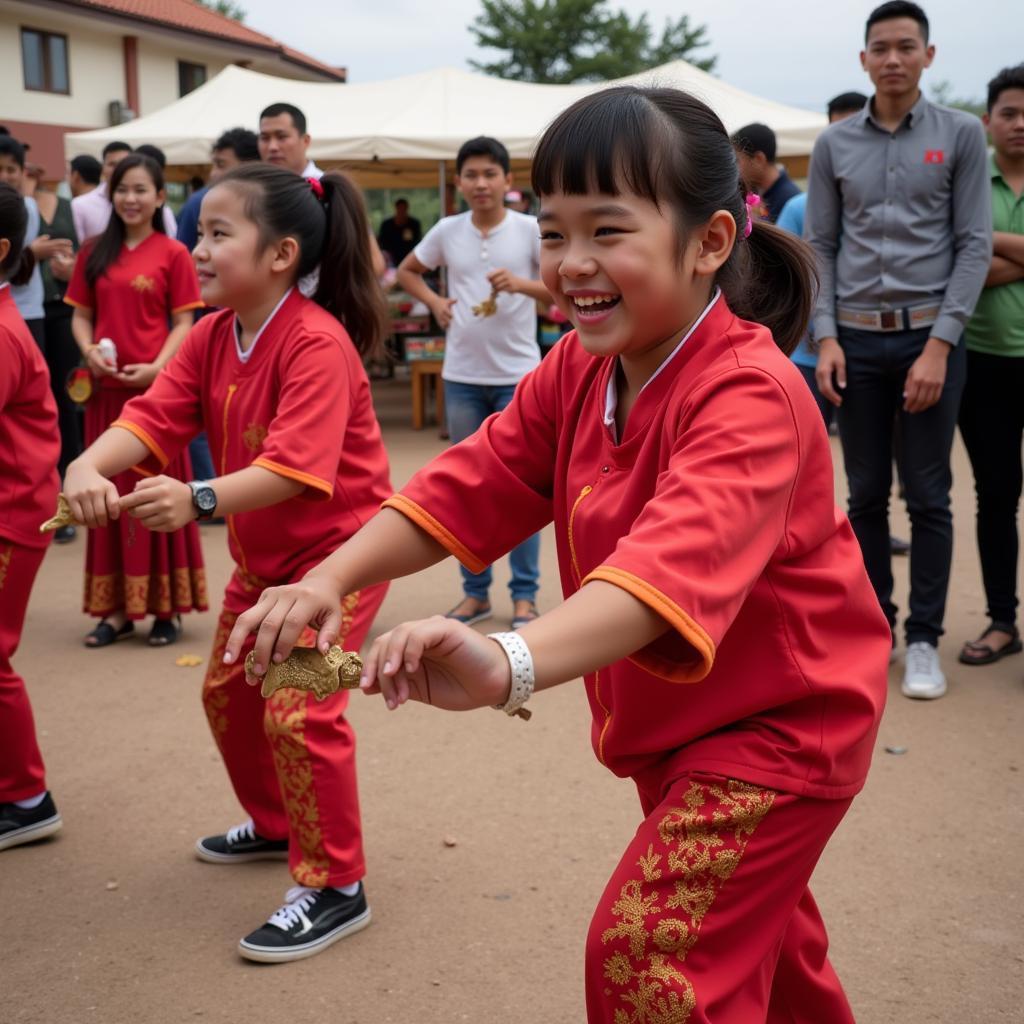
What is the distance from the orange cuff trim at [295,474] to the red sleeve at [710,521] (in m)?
1.31

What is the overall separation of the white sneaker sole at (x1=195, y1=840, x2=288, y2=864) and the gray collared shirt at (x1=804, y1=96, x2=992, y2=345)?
9.16ft

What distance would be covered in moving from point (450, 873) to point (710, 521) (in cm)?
214

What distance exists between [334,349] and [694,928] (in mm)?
1809

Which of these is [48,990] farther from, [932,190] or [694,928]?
[932,190]

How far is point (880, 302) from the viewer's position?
4770 millimetres

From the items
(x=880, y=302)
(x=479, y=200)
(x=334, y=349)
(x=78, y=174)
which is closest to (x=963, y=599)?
(x=880, y=302)

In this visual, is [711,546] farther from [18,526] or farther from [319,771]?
[18,526]

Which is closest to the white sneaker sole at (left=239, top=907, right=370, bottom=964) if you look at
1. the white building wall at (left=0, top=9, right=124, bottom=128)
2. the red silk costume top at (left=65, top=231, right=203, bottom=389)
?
the red silk costume top at (left=65, top=231, right=203, bottom=389)

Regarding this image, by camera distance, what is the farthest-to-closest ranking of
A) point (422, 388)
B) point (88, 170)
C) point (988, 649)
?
point (422, 388) → point (88, 170) → point (988, 649)

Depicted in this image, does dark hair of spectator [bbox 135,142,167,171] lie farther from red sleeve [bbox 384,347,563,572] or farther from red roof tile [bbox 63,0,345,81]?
red roof tile [bbox 63,0,345,81]

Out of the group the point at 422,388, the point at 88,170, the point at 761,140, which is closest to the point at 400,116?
the point at 422,388

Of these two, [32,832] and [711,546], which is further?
[32,832]

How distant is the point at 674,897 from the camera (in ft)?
5.90

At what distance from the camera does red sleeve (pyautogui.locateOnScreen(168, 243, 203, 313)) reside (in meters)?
5.86
